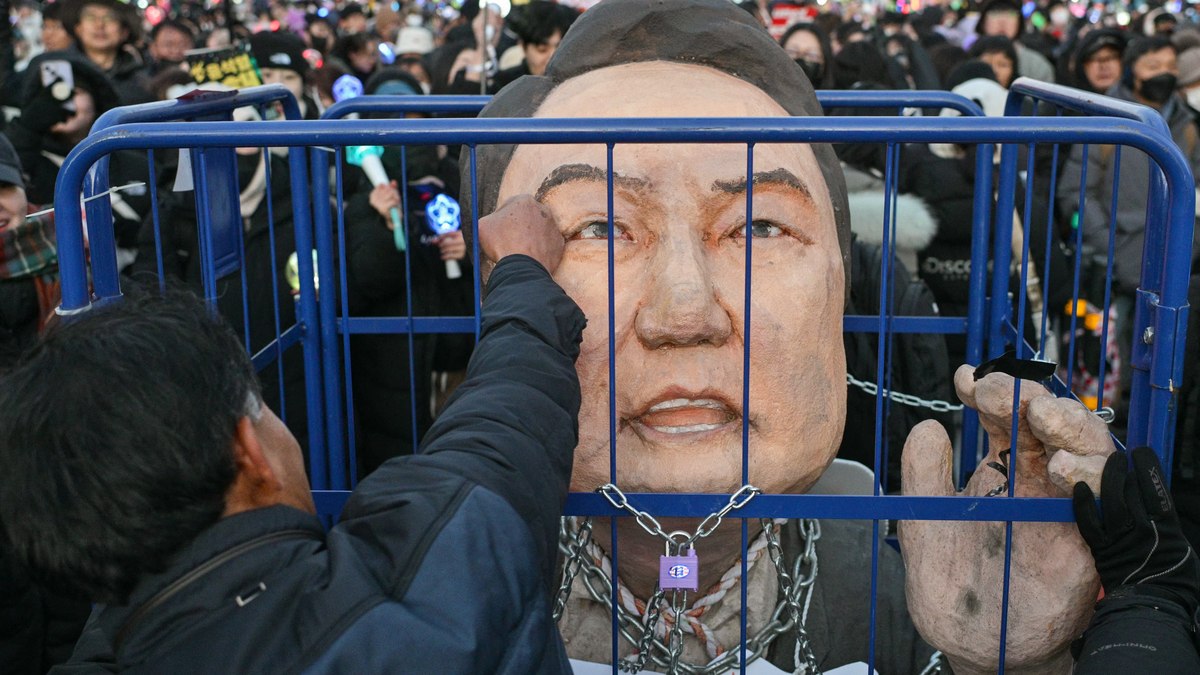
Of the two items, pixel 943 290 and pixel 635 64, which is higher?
pixel 635 64

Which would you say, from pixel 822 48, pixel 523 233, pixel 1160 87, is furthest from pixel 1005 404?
pixel 1160 87

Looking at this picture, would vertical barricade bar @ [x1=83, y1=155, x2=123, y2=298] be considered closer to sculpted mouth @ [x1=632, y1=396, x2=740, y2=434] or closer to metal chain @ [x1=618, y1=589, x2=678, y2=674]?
sculpted mouth @ [x1=632, y1=396, x2=740, y2=434]

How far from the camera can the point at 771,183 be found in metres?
2.16

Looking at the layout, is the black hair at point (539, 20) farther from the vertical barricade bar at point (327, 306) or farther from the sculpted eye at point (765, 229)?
the sculpted eye at point (765, 229)

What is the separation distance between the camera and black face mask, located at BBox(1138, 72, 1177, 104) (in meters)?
5.43

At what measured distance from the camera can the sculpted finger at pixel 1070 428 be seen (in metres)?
1.90

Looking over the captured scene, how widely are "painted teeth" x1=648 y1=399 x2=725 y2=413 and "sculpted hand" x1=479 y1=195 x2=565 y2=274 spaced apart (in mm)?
310

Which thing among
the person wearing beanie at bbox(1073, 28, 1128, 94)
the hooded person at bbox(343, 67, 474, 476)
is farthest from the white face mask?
the hooded person at bbox(343, 67, 474, 476)

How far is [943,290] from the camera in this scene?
421 cm

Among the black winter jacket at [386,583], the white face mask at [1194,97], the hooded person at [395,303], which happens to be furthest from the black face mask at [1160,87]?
the black winter jacket at [386,583]

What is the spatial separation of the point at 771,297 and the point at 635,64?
610mm

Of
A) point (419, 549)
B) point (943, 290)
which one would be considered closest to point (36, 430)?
point (419, 549)

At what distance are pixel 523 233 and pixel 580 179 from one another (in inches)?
7.5

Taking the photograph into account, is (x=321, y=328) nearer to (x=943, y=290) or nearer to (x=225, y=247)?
(x=225, y=247)
